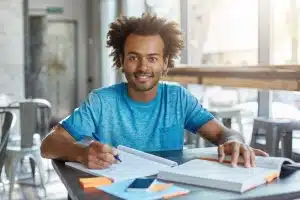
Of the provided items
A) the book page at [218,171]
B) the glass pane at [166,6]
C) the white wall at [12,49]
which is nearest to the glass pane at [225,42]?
the glass pane at [166,6]

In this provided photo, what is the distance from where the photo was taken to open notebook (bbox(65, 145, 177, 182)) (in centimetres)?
138

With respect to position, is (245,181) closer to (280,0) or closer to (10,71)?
(280,0)

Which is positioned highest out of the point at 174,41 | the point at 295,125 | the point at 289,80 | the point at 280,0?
the point at 280,0

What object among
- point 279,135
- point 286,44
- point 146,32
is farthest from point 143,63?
point 286,44

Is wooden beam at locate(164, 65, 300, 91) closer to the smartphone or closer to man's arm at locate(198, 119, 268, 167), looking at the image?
man's arm at locate(198, 119, 268, 167)

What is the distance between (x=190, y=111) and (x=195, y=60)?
3.01 m

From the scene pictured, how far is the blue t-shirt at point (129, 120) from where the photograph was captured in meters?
1.95

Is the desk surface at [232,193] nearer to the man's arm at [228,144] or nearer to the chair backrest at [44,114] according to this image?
the man's arm at [228,144]

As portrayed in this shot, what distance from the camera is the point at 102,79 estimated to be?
827 centimetres

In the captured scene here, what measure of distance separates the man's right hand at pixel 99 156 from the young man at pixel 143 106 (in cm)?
32

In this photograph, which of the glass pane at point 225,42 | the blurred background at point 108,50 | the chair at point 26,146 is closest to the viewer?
the blurred background at point 108,50

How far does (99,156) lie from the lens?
4.82 ft

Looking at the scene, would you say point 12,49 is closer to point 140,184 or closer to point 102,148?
point 102,148

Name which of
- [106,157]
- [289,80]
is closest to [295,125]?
[289,80]
